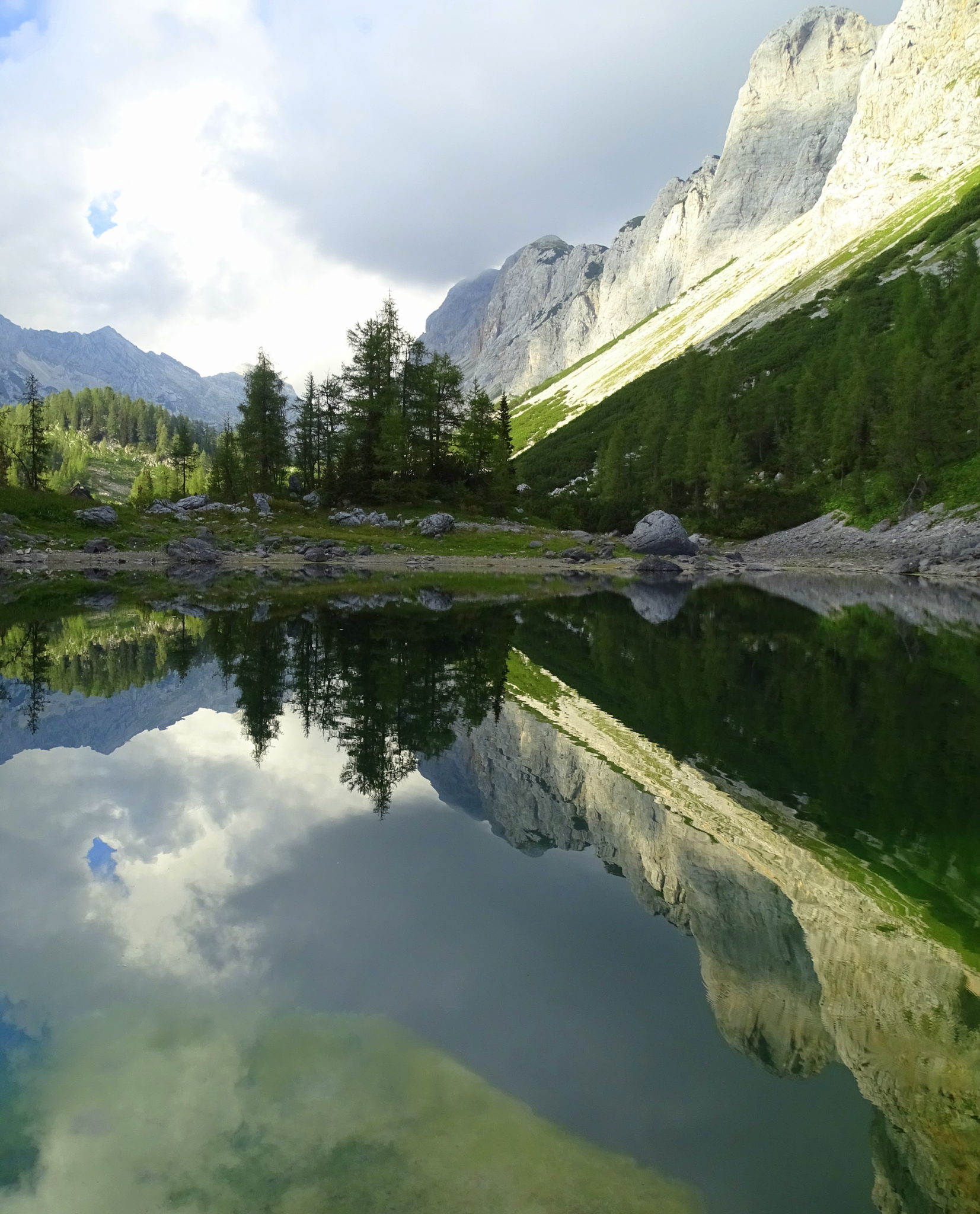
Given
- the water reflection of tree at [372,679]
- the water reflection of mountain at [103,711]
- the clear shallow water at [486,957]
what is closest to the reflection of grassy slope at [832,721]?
the clear shallow water at [486,957]

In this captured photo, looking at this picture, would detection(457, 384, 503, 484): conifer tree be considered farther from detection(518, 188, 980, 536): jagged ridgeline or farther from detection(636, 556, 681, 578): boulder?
detection(636, 556, 681, 578): boulder

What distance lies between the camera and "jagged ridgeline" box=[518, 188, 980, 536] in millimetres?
69812

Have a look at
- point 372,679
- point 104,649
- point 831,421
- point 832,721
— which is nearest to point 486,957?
point 832,721

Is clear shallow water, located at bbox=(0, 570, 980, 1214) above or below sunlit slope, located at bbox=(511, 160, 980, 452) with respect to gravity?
below

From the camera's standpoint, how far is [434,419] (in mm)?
69688

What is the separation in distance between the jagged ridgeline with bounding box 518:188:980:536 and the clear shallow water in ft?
214

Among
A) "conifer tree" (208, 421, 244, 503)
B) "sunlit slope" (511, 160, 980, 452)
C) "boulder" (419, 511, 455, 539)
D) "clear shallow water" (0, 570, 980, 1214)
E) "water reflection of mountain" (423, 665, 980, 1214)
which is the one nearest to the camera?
"clear shallow water" (0, 570, 980, 1214)

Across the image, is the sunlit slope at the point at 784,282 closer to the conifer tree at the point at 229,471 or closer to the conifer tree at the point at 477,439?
the conifer tree at the point at 477,439

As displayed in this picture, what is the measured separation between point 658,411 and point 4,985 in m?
105

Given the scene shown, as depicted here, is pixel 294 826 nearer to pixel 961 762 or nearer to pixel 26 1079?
pixel 26 1079

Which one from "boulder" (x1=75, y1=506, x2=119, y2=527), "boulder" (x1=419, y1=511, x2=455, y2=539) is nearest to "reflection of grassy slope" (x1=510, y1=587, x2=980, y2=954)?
"boulder" (x1=419, y1=511, x2=455, y2=539)

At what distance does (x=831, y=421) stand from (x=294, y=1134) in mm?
94066

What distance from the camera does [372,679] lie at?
17.9 metres

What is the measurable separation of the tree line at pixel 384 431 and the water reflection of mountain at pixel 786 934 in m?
56.5
